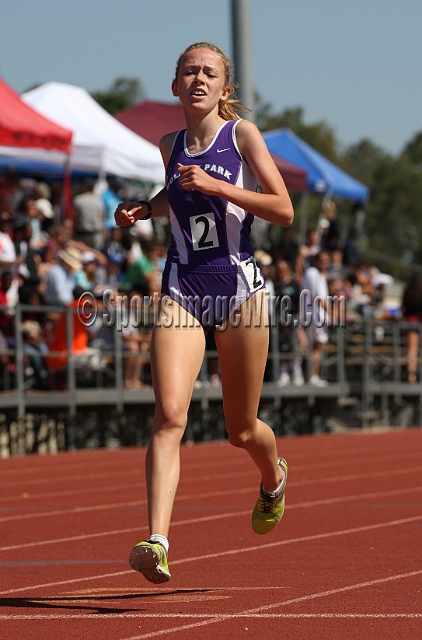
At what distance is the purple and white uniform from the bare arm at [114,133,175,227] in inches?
7.1

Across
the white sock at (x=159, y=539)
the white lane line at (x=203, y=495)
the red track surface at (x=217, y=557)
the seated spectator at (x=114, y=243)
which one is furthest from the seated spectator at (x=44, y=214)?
the white sock at (x=159, y=539)

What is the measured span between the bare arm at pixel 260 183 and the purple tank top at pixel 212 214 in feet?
0.22

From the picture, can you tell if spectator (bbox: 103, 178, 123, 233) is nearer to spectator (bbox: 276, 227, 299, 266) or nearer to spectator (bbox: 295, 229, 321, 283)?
spectator (bbox: 295, 229, 321, 283)

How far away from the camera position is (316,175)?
83.0 feet

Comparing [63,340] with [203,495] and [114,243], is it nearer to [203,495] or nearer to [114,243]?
[114,243]

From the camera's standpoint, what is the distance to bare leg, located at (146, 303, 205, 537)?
5.28 m

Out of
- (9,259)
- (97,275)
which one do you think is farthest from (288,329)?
(9,259)

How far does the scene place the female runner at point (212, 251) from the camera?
216 inches

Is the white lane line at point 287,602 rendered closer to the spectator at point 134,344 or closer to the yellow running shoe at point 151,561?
the yellow running shoe at point 151,561

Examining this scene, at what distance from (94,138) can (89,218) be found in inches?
46.8

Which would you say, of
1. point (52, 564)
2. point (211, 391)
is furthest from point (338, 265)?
point (52, 564)

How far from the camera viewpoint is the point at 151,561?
494 cm

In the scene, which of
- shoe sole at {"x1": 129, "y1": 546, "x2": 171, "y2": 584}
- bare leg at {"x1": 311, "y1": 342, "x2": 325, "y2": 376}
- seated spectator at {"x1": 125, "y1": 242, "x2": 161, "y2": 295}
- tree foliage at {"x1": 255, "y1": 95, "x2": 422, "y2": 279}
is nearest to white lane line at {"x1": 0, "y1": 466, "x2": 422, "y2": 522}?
shoe sole at {"x1": 129, "y1": 546, "x2": 171, "y2": 584}

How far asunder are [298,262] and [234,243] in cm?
1601
